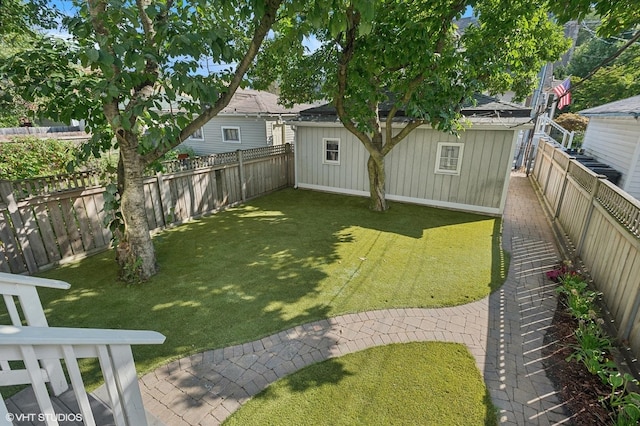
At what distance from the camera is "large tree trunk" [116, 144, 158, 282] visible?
14.8ft

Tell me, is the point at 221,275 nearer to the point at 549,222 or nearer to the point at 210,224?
the point at 210,224

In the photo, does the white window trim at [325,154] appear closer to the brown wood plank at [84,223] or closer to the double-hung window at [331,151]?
the double-hung window at [331,151]

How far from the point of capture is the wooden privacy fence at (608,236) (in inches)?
134

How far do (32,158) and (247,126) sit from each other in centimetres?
803

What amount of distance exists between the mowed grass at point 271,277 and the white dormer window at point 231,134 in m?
8.55

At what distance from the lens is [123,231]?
4.94m

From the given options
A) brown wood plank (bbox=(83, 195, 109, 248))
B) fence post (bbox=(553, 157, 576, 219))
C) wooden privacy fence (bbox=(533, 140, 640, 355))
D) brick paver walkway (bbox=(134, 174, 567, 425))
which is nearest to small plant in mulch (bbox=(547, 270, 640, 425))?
wooden privacy fence (bbox=(533, 140, 640, 355))

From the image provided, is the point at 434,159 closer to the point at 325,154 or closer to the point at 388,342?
the point at 325,154

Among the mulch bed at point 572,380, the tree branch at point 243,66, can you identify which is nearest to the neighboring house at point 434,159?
the mulch bed at point 572,380

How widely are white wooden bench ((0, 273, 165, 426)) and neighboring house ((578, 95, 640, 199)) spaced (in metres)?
11.0

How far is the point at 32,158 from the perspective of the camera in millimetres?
9523

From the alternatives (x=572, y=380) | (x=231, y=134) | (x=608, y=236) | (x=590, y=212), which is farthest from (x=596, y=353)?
(x=231, y=134)

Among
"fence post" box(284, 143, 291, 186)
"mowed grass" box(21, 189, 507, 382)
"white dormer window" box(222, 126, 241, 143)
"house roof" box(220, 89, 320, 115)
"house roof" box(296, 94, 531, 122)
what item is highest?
"house roof" box(220, 89, 320, 115)

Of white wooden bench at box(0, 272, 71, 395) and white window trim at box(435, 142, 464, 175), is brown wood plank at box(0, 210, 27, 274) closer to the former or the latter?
white wooden bench at box(0, 272, 71, 395)
